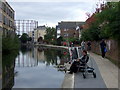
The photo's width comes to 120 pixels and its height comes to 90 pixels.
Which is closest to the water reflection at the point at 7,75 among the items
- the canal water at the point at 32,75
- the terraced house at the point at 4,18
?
the canal water at the point at 32,75

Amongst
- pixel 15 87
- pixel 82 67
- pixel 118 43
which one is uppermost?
pixel 118 43

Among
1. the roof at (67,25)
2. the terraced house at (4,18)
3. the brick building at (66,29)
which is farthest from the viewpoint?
the roof at (67,25)

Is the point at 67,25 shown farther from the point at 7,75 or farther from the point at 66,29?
the point at 7,75

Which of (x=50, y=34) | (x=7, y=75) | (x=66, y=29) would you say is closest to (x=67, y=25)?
(x=66, y=29)

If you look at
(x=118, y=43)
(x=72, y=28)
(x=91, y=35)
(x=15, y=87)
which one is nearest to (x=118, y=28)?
(x=118, y=43)

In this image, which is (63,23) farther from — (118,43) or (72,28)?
(118,43)

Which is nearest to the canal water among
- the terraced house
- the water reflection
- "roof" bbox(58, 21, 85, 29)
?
the water reflection

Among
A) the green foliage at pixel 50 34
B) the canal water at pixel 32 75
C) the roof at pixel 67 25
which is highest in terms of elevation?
the roof at pixel 67 25

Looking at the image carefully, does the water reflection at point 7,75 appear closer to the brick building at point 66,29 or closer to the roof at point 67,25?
the brick building at point 66,29

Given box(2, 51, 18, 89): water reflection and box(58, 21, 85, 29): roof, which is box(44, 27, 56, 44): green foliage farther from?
box(2, 51, 18, 89): water reflection

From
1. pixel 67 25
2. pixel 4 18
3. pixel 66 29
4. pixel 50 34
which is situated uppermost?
pixel 67 25

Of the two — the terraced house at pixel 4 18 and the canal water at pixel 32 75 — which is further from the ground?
the terraced house at pixel 4 18

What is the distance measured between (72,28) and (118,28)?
104937 mm

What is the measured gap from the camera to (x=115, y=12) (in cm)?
1653
